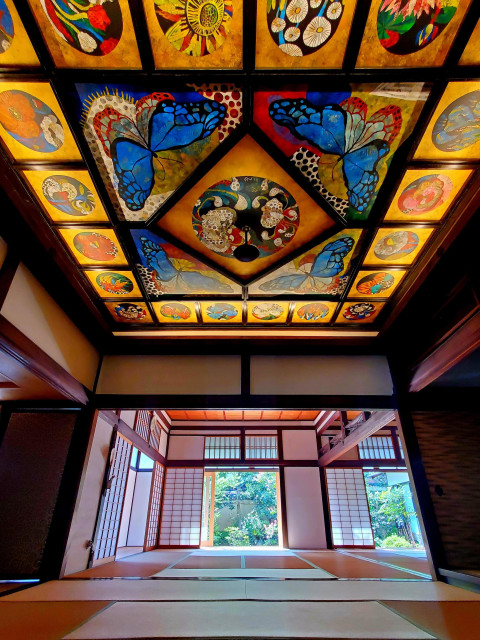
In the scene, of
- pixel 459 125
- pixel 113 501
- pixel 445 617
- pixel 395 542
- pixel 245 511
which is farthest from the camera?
pixel 245 511

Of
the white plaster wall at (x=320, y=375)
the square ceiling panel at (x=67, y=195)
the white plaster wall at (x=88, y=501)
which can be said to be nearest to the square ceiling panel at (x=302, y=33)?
the square ceiling panel at (x=67, y=195)

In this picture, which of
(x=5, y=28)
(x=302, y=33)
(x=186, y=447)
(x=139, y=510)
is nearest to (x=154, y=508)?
(x=186, y=447)

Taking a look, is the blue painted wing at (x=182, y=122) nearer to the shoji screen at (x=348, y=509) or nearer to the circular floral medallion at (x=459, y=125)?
the circular floral medallion at (x=459, y=125)

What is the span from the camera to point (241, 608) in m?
1.90

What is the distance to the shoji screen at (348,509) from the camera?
749 centimetres

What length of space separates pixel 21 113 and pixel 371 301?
11.5 feet

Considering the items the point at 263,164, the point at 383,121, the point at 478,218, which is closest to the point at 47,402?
the point at 263,164

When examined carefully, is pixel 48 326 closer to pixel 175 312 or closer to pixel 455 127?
pixel 175 312

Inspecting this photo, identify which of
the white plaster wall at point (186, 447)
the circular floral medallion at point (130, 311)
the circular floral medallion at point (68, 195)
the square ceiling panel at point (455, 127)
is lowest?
the white plaster wall at point (186, 447)

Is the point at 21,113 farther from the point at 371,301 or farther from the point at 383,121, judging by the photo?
the point at 371,301

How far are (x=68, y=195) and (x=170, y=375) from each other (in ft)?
7.88

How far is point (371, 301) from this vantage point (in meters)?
3.65

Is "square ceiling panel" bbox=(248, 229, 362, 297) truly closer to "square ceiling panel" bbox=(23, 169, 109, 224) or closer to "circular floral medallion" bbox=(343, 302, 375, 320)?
"circular floral medallion" bbox=(343, 302, 375, 320)

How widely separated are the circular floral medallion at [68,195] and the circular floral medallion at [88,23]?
0.85 m
